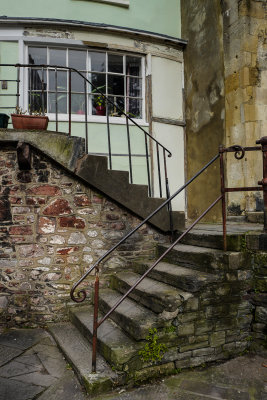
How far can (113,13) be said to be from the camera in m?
6.74

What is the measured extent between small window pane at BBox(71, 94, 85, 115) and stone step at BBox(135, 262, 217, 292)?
3979 mm

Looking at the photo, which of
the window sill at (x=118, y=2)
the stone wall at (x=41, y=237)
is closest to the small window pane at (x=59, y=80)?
the window sill at (x=118, y=2)

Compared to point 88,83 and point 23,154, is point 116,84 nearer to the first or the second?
point 88,83

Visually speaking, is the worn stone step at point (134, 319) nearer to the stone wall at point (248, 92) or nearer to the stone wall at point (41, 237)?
the stone wall at point (41, 237)

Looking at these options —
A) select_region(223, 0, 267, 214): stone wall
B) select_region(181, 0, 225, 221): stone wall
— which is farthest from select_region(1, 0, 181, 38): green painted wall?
select_region(223, 0, 267, 214): stone wall

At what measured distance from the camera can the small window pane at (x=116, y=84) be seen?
6.77 metres

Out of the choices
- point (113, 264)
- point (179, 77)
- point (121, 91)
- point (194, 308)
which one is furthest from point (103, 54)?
point (194, 308)

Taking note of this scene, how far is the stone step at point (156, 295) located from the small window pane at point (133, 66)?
4.71 m

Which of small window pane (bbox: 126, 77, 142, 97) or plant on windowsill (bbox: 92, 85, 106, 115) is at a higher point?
small window pane (bbox: 126, 77, 142, 97)

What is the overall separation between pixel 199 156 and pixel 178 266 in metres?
3.60

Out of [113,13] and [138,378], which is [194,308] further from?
[113,13]

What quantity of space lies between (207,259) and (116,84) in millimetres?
4781

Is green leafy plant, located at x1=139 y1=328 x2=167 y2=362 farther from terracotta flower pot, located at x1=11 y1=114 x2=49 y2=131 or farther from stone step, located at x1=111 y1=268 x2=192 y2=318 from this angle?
terracotta flower pot, located at x1=11 y1=114 x2=49 y2=131

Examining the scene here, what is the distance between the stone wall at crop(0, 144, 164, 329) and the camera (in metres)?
4.20
